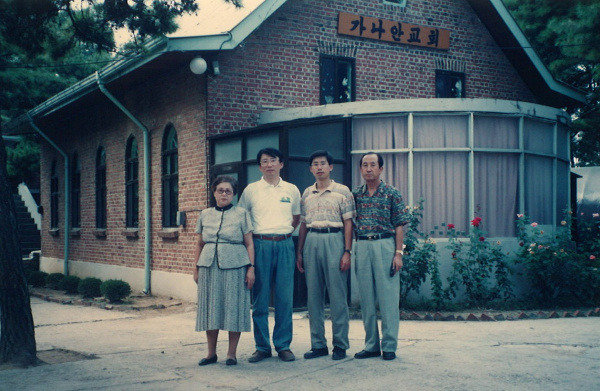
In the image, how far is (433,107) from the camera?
1069 centimetres

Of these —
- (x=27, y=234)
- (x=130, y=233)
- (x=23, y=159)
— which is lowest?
(x=27, y=234)

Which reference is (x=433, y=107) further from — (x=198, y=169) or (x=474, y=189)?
(x=198, y=169)

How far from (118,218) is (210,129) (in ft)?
15.7

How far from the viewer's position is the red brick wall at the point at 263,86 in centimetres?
1188

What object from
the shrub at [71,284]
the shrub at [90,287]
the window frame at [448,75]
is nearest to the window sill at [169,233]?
the shrub at [90,287]

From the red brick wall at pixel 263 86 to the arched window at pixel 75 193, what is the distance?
1.99 meters

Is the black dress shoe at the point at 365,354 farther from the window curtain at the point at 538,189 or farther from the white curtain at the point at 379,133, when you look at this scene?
the window curtain at the point at 538,189

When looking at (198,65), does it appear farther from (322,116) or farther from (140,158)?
(140,158)

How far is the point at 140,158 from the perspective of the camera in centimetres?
1430

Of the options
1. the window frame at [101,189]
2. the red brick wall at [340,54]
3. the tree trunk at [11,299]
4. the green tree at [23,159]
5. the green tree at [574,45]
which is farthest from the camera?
the green tree at [23,159]

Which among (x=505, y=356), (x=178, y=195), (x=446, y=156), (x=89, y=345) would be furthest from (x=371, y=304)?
(x=178, y=195)

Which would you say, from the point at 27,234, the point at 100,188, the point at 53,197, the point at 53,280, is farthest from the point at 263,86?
the point at 27,234

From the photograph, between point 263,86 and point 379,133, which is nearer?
point 379,133

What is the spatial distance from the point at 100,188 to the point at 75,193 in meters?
Result: 2.08
